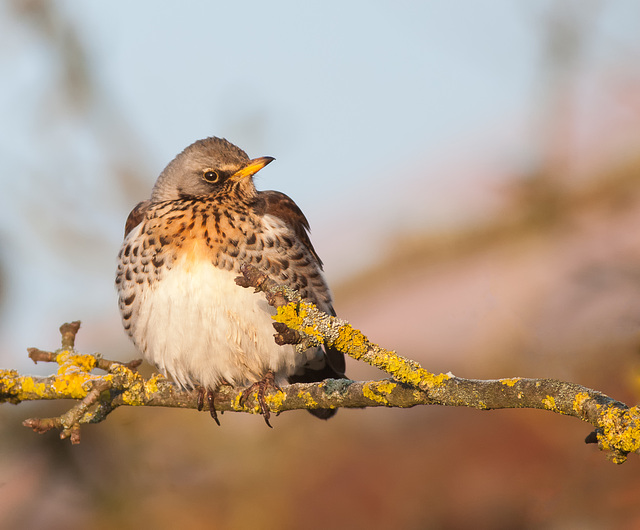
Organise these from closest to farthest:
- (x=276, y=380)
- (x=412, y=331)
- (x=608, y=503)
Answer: (x=608, y=503) → (x=276, y=380) → (x=412, y=331)

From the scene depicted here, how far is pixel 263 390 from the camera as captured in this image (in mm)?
4398

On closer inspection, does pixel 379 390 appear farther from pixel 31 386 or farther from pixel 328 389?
pixel 31 386

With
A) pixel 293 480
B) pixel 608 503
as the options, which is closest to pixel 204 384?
pixel 293 480

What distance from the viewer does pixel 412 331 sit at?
20.6 feet

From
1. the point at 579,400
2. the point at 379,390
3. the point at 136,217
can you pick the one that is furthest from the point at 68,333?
the point at 579,400

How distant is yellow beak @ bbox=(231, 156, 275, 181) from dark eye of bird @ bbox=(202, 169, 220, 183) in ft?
0.35

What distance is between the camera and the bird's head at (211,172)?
5277 mm

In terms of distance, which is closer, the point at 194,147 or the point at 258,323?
the point at 258,323

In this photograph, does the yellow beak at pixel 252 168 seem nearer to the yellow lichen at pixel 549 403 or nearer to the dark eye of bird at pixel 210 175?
the dark eye of bird at pixel 210 175

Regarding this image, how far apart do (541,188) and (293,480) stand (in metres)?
2.61

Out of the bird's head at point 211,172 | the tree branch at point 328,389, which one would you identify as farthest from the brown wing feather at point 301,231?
the tree branch at point 328,389

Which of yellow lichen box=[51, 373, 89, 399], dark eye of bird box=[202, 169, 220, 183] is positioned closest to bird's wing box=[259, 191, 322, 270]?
dark eye of bird box=[202, 169, 220, 183]

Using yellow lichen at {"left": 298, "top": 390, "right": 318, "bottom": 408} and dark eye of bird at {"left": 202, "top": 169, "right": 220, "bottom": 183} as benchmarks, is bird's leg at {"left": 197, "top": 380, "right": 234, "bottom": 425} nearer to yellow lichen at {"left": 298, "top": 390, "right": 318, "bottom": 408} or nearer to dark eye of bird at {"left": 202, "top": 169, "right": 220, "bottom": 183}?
yellow lichen at {"left": 298, "top": 390, "right": 318, "bottom": 408}

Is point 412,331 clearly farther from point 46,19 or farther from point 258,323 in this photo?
point 46,19
